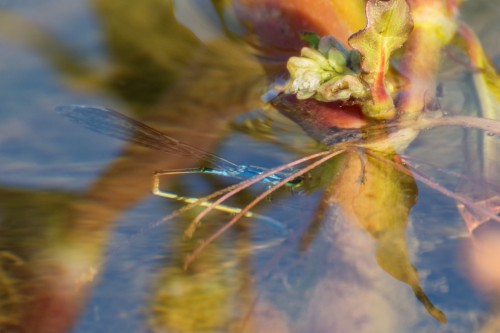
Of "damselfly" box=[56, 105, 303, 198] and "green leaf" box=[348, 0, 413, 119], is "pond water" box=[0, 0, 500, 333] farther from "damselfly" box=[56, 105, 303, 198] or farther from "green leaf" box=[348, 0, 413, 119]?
"green leaf" box=[348, 0, 413, 119]

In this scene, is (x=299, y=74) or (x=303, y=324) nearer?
(x=303, y=324)

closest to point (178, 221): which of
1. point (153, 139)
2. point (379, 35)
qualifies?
point (153, 139)

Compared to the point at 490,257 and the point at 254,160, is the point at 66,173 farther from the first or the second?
the point at 490,257

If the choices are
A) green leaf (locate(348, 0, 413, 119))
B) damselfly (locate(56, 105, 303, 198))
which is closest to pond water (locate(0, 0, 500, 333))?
damselfly (locate(56, 105, 303, 198))

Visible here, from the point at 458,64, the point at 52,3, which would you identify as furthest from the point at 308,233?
the point at 52,3

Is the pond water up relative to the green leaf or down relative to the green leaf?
down

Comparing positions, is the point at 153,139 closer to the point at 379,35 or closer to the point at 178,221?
the point at 178,221

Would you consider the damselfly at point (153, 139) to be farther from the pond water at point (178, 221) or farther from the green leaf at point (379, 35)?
the green leaf at point (379, 35)
